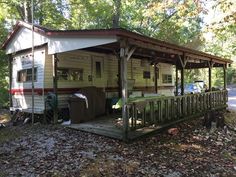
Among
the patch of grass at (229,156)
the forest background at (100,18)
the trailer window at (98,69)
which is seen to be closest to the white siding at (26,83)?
the trailer window at (98,69)

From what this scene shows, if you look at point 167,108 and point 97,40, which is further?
point 167,108

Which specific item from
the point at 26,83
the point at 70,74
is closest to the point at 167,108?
the point at 70,74

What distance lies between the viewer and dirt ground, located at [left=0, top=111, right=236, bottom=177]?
6.21 meters

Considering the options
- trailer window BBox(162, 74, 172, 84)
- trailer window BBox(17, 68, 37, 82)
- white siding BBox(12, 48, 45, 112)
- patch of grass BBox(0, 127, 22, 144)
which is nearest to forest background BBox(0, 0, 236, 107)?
trailer window BBox(162, 74, 172, 84)

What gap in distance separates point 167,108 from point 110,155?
12.7ft

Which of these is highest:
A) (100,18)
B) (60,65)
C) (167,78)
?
(100,18)

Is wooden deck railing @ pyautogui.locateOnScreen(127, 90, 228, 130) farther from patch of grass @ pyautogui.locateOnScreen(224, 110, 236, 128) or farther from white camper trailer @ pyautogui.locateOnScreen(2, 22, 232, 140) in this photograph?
patch of grass @ pyautogui.locateOnScreen(224, 110, 236, 128)

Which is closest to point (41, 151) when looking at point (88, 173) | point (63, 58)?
point (88, 173)

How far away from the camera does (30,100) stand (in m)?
12.3

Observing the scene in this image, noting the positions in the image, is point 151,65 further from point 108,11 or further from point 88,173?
point 88,173

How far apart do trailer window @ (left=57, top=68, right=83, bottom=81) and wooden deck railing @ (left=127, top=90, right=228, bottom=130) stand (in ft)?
12.1

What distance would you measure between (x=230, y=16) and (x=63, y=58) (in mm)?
6707

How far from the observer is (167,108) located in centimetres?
1027

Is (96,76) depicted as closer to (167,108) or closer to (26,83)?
(26,83)
